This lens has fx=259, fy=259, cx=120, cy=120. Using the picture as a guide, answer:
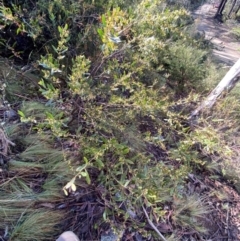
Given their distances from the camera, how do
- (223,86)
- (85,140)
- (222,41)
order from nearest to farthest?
(85,140), (223,86), (222,41)

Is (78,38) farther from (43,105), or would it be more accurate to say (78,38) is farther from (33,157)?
(33,157)

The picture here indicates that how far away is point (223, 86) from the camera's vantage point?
2771 mm

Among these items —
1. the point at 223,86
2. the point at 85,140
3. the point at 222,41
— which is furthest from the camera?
the point at 222,41

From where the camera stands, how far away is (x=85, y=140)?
1.77m

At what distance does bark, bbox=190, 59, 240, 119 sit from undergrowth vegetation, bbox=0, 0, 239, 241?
1.72ft

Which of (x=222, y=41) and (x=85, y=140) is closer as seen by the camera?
(x=85, y=140)

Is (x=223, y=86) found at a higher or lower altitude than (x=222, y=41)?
→ higher

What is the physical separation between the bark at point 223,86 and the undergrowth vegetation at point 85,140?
526mm

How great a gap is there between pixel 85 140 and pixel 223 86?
175 centimetres

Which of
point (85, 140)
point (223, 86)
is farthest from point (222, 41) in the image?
point (85, 140)

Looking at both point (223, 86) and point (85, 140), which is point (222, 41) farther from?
point (85, 140)

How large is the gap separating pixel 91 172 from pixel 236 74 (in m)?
1.89

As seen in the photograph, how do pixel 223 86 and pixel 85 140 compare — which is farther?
pixel 223 86

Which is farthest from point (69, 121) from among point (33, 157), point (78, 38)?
point (78, 38)
